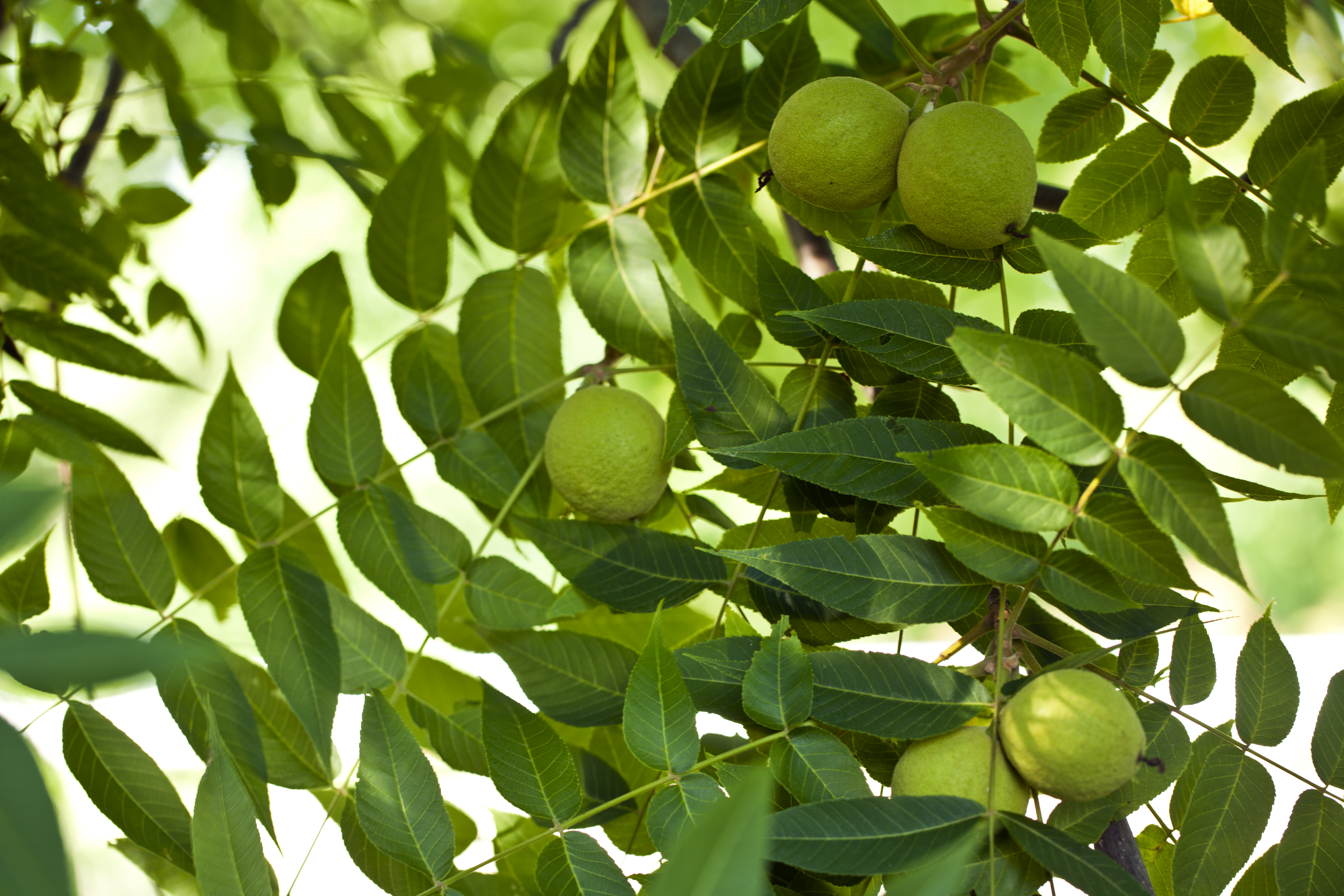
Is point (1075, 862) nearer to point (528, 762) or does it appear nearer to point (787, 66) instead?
point (528, 762)

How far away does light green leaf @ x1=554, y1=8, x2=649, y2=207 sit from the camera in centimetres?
81

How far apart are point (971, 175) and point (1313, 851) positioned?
19.0 inches

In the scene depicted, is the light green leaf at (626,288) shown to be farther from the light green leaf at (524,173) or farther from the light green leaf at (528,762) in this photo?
the light green leaf at (528,762)

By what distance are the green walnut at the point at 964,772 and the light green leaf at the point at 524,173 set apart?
59 cm

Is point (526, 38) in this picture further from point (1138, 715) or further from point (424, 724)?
point (1138, 715)

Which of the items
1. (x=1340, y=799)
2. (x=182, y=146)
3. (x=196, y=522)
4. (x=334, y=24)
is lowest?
(x=1340, y=799)

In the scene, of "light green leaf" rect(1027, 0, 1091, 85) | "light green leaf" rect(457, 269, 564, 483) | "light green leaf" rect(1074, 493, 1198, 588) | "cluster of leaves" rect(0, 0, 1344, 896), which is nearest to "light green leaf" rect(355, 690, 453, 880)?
"cluster of leaves" rect(0, 0, 1344, 896)

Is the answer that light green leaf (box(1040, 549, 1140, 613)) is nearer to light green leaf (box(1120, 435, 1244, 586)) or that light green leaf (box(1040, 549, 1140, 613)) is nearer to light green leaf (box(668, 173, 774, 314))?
light green leaf (box(1120, 435, 1244, 586))

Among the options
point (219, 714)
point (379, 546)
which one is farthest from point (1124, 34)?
point (219, 714)

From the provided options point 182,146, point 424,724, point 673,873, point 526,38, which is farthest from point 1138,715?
point 526,38

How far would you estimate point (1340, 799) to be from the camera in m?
0.58

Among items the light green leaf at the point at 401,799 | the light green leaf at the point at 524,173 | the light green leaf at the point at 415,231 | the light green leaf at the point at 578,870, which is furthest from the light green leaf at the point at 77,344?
the light green leaf at the point at 578,870

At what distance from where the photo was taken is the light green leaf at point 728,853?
29 cm

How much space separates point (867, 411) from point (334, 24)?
2.02 m
